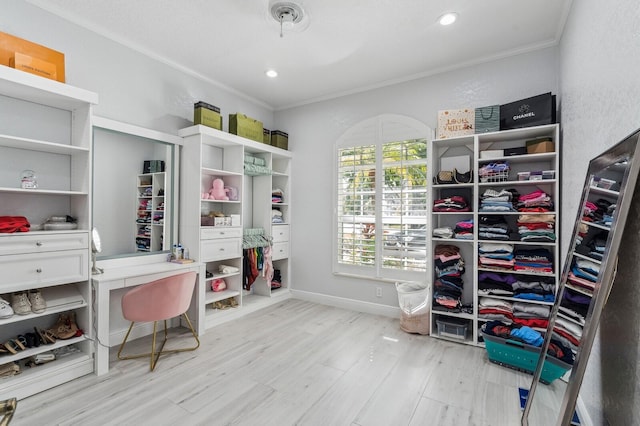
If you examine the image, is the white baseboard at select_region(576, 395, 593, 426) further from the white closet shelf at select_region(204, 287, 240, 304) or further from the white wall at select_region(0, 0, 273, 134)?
the white wall at select_region(0, 0, 273, 134)

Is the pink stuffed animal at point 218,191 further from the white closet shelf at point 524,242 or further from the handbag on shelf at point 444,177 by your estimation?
the white closet shelf at point 524,242

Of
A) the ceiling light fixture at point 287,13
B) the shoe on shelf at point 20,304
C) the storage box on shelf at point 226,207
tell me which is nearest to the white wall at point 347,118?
the storage box on shelf at point 226,207

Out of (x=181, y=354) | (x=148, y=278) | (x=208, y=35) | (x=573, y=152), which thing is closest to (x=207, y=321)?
(x=181, y=354)

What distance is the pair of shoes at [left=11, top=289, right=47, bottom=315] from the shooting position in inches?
84.7

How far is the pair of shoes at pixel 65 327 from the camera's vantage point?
238 cm

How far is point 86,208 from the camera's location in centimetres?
247

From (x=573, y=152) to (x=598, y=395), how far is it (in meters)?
1.67

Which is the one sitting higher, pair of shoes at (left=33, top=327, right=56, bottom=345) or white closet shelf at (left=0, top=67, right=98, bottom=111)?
white closet shelf at (left=0, top=67, right=98, bottom=111)

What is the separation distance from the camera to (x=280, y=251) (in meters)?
4.51

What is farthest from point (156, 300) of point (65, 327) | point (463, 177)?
point (463, 177)

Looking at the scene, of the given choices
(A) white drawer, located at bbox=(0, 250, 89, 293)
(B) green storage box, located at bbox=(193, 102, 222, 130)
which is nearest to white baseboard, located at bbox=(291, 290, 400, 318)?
(B) green storage box, located at bbox=(193, 102, 222, 130)

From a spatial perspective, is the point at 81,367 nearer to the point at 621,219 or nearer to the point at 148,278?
the point at 148,278

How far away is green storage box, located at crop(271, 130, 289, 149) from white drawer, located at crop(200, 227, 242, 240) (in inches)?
57.5

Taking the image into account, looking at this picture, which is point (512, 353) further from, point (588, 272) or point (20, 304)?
point (20, 304)
